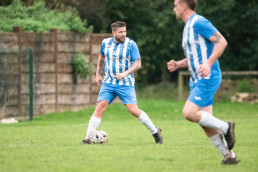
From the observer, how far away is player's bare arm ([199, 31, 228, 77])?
253 inches

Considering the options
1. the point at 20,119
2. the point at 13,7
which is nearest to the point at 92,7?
the point at 13,7

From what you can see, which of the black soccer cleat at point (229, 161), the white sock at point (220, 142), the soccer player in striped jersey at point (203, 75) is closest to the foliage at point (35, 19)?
the soccer player in striped jersey at point (203, 75)

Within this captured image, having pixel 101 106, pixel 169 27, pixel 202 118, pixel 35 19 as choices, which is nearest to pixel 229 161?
pixel 202 118

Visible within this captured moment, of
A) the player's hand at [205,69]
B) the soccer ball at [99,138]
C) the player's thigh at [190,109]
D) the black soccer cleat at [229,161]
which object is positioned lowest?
the soccer ball at [99,138]

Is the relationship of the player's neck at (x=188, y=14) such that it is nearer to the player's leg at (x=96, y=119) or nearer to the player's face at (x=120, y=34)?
the player's face at (x=120, y=34)

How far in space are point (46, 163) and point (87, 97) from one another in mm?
12115

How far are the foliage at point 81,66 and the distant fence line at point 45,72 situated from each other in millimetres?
150

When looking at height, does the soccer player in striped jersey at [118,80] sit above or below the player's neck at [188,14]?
below

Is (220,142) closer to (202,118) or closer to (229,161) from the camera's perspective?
(229,161)

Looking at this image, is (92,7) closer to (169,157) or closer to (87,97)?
(87,97)

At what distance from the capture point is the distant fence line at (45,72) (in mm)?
16031

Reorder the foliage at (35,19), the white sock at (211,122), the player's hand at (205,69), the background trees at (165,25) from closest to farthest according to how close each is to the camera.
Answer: the player's hand at (205,69)
the white sock at (211,122)
the foliage at (35,19)
the background trees at (165,25)

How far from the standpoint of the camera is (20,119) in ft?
53.6

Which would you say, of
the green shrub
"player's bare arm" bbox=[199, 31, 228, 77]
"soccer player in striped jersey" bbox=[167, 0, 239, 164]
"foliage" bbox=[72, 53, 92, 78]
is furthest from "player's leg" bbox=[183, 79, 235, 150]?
the green shrub
